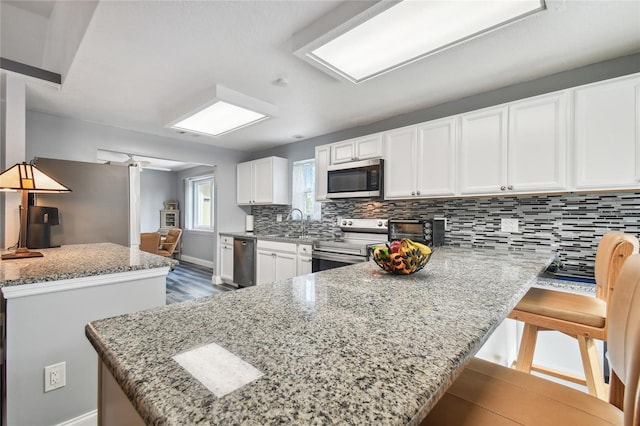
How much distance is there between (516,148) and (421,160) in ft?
2.49

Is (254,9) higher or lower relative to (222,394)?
higher

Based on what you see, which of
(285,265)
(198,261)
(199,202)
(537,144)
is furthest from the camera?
(199,202)

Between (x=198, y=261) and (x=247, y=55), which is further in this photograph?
(x=198, y=261)

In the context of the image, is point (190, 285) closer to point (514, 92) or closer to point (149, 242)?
point (149, 242)

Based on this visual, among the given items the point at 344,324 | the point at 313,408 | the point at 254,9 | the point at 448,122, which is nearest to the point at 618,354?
the point at 344,324

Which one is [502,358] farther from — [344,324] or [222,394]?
[222,394]

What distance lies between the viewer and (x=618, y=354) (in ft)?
2.21

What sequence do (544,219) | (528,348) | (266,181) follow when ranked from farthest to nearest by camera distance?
(266,181) → (544,219) → (528,348)

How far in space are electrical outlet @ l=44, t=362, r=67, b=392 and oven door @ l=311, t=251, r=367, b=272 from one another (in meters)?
2.18

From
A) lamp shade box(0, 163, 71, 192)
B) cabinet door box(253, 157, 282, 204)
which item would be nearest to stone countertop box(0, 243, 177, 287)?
lamp shade box(0, 163, 71, 192)

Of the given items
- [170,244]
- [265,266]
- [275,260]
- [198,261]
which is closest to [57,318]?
[275,260]

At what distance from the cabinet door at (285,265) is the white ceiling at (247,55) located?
1681mm

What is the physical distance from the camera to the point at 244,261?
4211 millimetres

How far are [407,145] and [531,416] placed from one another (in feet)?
8.11
